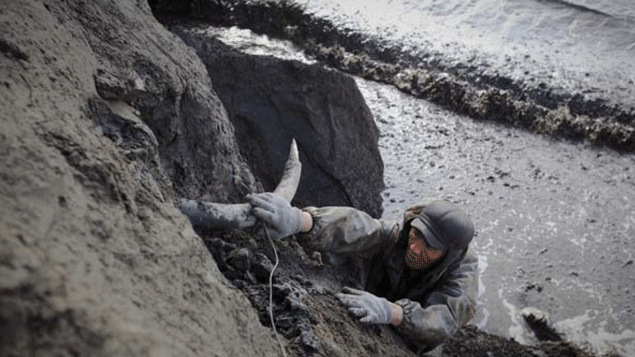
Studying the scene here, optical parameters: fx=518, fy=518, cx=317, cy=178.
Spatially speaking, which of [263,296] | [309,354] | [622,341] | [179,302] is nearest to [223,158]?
[263,296]

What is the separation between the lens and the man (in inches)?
101

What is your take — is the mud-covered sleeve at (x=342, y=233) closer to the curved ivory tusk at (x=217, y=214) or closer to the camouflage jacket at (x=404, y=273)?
the camouflage jacket at (x=404, y=273)

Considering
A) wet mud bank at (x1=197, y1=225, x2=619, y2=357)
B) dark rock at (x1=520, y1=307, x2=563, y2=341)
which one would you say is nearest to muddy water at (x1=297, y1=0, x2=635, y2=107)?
dark rock at (x1=520, y1=307, x2=563, y2=341)

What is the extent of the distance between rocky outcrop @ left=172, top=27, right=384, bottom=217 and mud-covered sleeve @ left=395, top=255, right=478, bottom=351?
1239mm

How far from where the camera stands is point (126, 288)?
119 centimetres

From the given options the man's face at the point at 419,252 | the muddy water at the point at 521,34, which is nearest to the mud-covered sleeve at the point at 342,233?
the man's face at the point at 419,252

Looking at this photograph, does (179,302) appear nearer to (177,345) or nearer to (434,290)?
(177,345)

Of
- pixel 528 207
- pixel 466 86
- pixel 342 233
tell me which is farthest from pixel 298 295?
pixel 466 86

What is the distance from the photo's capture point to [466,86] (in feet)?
18.2

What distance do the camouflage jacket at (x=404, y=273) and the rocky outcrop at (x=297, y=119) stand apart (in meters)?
0.95

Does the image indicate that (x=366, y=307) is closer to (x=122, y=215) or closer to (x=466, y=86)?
(x=122, y=215)

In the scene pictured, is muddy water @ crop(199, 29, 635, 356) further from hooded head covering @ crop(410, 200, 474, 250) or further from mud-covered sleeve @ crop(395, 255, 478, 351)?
hooded head covering @ crop(410, 200, 474, 250)

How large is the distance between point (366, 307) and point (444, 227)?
0.65 metres

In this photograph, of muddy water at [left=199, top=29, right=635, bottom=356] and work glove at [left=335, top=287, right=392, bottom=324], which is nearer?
work glove at [left=335, top=287, right=392, bottom=324]
